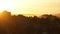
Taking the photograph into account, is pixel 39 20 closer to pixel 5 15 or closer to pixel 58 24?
pixel 58 24

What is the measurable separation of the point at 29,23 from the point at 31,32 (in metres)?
0.58

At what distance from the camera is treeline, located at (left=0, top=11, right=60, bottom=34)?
9328mm

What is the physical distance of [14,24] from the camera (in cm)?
955

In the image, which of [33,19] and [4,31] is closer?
[4,31]

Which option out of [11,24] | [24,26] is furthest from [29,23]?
[11,24]

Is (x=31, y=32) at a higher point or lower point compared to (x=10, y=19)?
lower

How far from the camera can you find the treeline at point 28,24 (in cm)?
933

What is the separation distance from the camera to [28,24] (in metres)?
9.67

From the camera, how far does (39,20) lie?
32.5ft

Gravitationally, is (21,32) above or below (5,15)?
below

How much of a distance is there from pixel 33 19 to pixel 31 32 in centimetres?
93

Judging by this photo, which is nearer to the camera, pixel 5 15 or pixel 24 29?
pixel 24 29

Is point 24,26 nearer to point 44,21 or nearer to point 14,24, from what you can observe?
point 14,24

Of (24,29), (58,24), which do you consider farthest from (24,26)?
(58,24)
